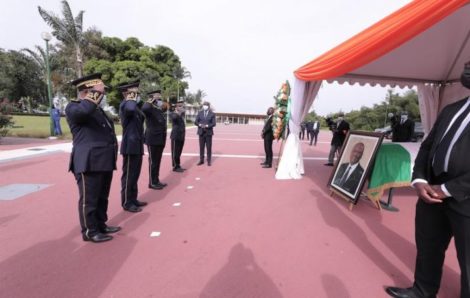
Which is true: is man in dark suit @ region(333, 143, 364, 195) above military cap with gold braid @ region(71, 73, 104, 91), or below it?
below

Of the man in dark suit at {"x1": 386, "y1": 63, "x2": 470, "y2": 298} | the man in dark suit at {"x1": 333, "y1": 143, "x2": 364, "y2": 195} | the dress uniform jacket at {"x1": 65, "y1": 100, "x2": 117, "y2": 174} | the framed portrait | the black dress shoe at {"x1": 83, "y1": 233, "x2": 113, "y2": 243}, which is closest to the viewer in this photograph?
A: the man in dark suit at {"x1": 386, "y1": 63, "x2": 470, "y2": 298}

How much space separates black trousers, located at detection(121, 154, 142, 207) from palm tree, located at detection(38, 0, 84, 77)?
19797 millimetres

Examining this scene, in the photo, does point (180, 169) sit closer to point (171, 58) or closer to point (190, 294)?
point (190, 294)

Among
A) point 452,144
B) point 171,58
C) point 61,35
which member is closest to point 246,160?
point 452,144

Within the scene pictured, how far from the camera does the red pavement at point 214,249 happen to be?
2209 millimetres

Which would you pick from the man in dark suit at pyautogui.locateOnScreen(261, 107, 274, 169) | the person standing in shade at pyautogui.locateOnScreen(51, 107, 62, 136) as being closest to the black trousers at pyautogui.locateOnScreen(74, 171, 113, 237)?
the man in dark suit at pyautogui.locateOnScreen(261, 107, 274, 169)

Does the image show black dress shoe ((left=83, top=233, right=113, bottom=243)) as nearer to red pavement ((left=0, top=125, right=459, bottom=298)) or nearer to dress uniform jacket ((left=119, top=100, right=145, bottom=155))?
red pavement ((left=0, top=125, right=459, bottom=298))

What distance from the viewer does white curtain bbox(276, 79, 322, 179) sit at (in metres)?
5.79

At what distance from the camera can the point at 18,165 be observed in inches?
260

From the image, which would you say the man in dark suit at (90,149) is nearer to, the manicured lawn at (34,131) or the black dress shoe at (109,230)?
the black dress shoe at (109,230)

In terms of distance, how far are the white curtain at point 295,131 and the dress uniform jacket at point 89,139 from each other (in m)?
4.10

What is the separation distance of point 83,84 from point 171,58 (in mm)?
38079

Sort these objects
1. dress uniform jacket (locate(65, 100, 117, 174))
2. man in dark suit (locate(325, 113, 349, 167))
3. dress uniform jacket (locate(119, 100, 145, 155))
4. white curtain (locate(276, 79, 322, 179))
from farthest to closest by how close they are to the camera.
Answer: man in dark suit (locate(325, 113, 349, 167)) < white curtain (locate(276, 79, 322, 179)) < dress uniform jacket (locate(119, 100, 145, 155)) < dress uniform jacket (locate(65, 100, 117, 174))

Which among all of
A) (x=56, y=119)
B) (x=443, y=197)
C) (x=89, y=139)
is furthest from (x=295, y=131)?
(x=56, y=119)
